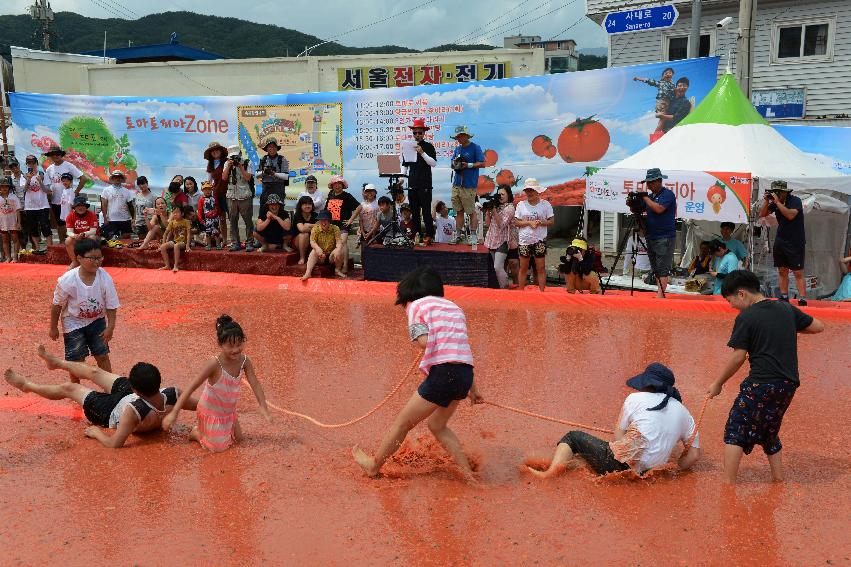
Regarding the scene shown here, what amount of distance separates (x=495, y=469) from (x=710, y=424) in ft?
6.53

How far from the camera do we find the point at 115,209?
14.8m

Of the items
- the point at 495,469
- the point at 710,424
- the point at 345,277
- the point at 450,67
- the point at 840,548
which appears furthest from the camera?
the point at 450,67

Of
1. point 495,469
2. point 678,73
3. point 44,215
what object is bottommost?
point 495,469

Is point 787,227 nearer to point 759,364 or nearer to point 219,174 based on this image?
point 759,364

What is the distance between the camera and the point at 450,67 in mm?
19750

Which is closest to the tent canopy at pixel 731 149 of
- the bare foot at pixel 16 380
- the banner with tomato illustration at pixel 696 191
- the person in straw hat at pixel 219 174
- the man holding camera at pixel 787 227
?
the banner with tomato illustration at pixel 696 191

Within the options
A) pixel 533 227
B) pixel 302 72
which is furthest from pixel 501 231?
pixel 302 72

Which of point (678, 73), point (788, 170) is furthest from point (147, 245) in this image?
point (788, 170)

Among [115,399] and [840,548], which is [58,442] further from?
[840,548]

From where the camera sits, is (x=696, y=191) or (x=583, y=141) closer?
(x=696, y=191)

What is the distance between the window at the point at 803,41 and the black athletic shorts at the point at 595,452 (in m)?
17.7

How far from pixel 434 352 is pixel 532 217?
6.69 meters

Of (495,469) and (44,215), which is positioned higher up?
(44,215)

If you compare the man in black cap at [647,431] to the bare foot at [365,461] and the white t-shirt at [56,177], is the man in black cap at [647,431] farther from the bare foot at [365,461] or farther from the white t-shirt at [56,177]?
the white t-shirt at [56,177]
